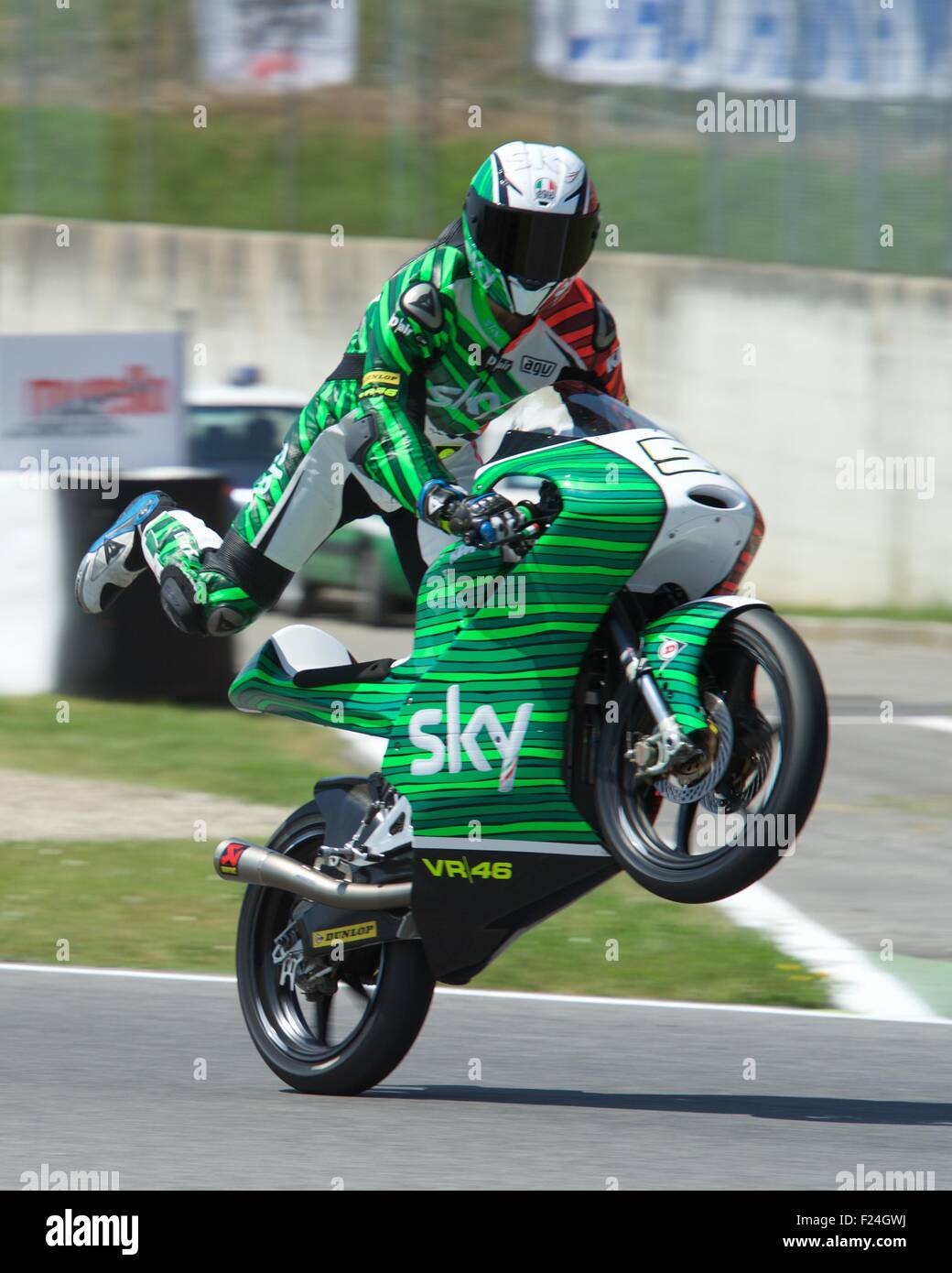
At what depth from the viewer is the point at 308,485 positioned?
6.14m

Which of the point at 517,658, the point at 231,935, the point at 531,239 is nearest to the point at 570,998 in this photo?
the point at 231,935

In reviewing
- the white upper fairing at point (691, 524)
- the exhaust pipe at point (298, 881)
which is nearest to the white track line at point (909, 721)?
the exhaust pipe at point (298, 881)

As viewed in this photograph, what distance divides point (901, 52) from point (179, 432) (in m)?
9.45

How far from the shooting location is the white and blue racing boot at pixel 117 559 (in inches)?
257

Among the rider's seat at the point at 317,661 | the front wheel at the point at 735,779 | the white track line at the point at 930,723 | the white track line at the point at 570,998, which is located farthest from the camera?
the white track line at the point at 930,723

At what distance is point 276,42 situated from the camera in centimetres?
2291

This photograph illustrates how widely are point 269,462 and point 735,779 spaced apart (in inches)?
528

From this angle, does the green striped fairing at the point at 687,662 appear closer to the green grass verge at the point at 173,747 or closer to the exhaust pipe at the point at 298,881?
the exhaust pipe at the point at 298,881

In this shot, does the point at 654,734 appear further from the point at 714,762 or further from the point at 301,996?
the point at 301,996

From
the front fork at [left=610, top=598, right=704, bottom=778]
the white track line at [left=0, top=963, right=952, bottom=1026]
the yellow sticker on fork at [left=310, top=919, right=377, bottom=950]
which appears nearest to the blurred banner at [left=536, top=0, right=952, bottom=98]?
the white track line at [left=0, top=963, right=952, bottom=1026]

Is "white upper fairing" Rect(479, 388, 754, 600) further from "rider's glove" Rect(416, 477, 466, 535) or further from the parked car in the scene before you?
the parked car

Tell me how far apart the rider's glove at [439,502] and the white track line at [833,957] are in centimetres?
239

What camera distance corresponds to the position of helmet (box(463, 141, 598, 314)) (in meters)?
5.58
